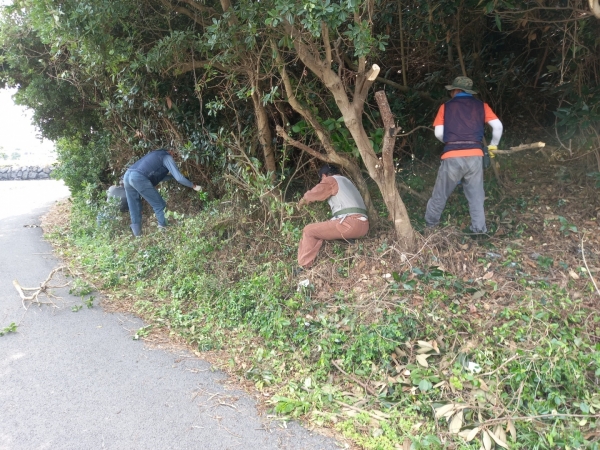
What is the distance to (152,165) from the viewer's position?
23.3 ft

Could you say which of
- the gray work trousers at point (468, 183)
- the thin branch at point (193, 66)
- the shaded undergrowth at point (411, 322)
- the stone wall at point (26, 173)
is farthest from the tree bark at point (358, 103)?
the stone wall at point (26, 173)

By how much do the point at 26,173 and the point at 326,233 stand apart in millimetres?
25872

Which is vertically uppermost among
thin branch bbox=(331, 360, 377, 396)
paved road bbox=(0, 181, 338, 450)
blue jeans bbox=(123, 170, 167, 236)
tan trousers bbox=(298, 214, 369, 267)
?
blue jeans bbox=(123, 170, 167, 236)

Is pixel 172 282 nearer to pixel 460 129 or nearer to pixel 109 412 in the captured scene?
pixel 109 412

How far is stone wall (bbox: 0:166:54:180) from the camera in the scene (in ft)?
80.2

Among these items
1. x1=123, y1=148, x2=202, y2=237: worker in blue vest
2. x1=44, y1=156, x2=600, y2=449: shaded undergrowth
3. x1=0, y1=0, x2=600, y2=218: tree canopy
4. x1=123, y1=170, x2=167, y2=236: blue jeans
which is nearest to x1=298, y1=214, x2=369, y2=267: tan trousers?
x1=44, y1=156, x2=600, y2=449: shaded undergrowth

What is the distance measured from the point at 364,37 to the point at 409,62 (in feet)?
10.5

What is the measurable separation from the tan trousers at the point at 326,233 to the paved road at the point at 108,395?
1629 mm

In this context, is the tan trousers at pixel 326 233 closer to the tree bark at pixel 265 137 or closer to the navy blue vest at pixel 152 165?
the tree bark at pixel 265 137

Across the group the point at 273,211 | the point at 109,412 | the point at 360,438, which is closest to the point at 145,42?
the point at 273,211

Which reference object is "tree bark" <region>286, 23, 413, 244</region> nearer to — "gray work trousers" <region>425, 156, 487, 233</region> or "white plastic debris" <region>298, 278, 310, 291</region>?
"gray work trousers" <region>425, 156, 487, 233</region>

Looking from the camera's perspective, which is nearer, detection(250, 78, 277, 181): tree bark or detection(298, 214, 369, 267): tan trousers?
detection(298, 214, 369, 267): tan trousers

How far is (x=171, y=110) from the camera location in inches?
286

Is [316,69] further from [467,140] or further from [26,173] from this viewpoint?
[26,173]
